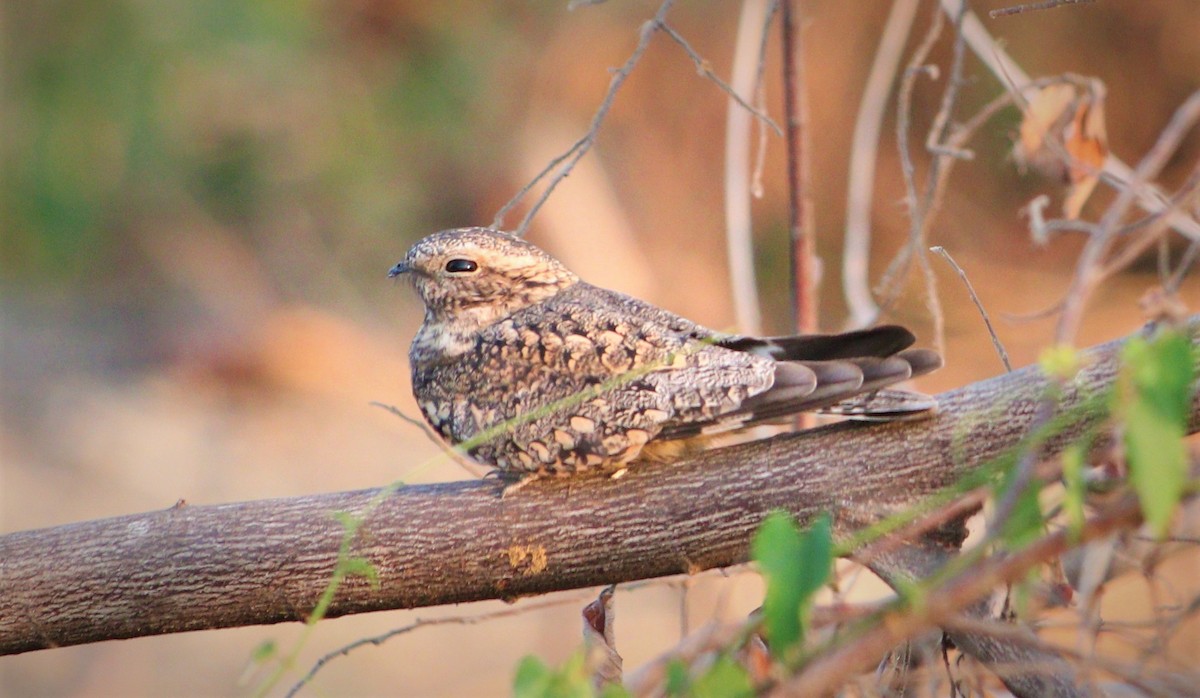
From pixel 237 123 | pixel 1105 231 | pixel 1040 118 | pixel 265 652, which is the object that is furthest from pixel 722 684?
pixel 237 123

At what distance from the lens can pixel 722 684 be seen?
1.03 m

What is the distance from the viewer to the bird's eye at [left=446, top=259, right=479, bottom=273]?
214 cm

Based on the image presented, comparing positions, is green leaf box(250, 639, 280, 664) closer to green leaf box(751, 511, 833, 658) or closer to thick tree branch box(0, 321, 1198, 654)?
thick tree branch box(0, 321, 1198, 654)

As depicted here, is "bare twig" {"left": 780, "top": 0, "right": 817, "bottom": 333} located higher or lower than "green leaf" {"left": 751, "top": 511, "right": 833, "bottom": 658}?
higher

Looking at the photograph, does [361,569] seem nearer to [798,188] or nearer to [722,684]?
[722,684]

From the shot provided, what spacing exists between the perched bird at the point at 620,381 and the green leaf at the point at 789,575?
788mm

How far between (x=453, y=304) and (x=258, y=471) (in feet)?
12.3

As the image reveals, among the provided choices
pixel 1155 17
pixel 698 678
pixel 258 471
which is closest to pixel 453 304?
pixel 698 678

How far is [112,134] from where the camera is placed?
6.22m

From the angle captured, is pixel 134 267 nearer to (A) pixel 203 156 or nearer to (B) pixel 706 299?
(A) pixel 203 156

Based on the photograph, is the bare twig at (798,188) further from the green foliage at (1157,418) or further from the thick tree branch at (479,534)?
the green foliage at (1157,418)

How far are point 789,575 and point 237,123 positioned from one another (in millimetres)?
5978

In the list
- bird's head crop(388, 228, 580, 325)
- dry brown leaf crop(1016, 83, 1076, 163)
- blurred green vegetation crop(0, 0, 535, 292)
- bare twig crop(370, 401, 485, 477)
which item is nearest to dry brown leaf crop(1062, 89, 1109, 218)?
dry brown leaf crop(1016, 83, 1076, 163)

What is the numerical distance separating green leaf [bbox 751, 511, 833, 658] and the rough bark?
840mm
